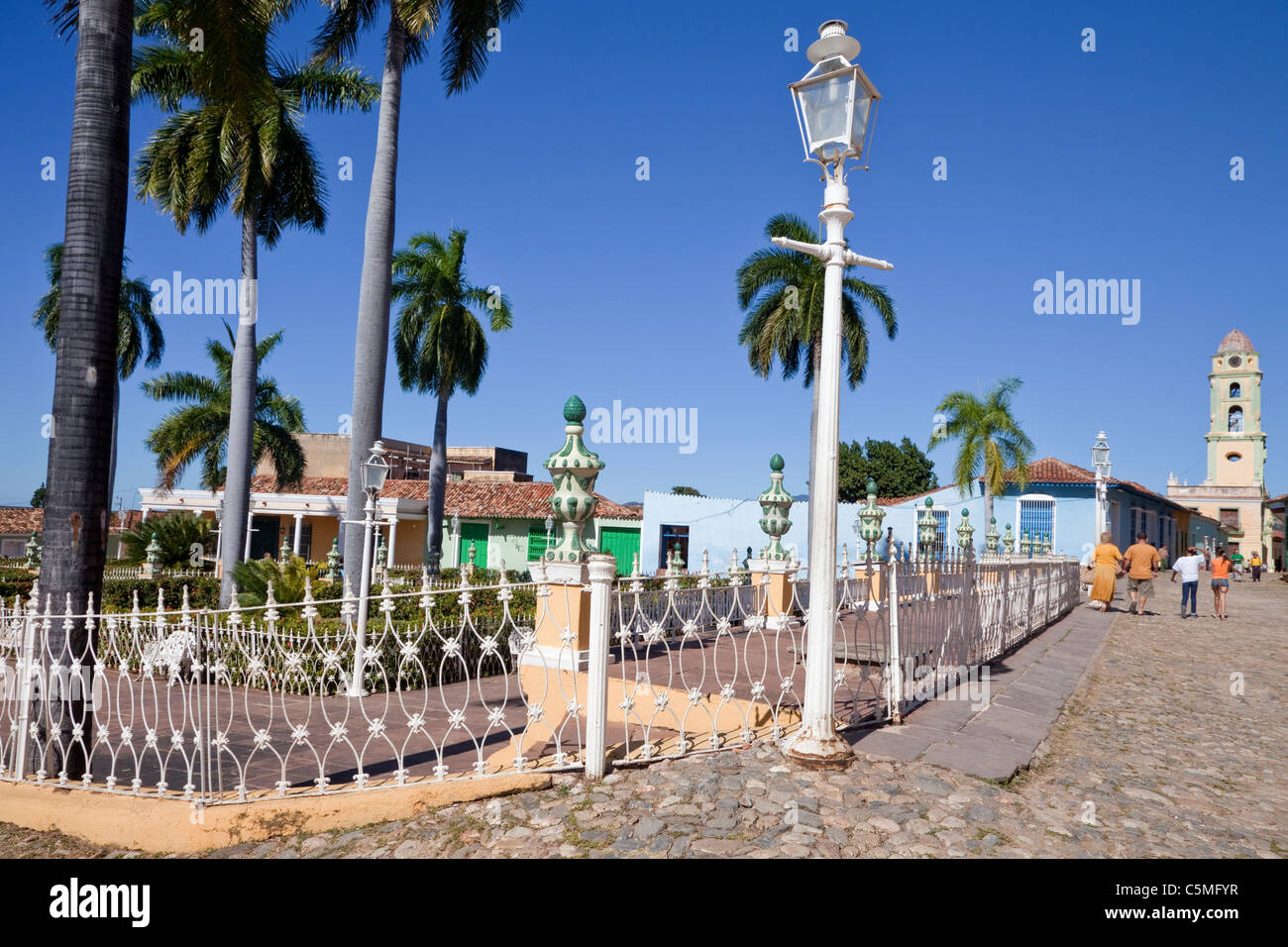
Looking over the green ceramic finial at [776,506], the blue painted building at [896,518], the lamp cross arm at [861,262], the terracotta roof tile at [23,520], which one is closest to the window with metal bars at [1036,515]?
the blue painted building at [896,518]

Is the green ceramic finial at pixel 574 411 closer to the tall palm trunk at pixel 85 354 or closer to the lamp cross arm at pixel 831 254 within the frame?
the lamp cross arm at pixel 831 254

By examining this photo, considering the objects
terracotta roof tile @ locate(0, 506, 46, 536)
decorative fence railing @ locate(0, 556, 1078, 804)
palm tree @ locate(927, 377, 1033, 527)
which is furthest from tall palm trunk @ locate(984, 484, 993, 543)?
terracotta roof tile @ locate(0, 506, 46, 536)

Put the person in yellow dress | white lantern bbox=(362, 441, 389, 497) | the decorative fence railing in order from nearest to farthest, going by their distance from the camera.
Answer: the decorative fence railing
white lantern bbox=(362, 441, 389, 497)
the person in yellow dress

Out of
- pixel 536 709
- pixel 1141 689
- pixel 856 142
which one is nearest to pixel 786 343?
pixel 1141 689

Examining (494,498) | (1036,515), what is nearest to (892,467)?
(1036,515)

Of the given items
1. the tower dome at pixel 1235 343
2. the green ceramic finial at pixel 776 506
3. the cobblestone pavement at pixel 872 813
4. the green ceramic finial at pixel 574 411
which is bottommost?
the cobblestone pavement at pixel 872 813

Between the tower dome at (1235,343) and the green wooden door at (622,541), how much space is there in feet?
130

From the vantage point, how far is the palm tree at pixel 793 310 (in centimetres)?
2039

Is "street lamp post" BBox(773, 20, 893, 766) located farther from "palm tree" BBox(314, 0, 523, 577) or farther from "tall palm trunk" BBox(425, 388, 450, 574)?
"tall palm trunk" BBox(425, 388, 450, 574)

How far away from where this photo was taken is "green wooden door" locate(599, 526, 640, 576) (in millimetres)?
30781

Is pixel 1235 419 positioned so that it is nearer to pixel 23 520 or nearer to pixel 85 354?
pixel 85 354

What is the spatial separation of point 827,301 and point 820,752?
2590mm
